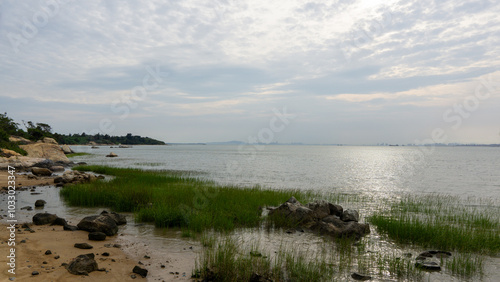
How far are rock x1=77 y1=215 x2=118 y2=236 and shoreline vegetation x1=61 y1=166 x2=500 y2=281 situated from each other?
196 centimetres

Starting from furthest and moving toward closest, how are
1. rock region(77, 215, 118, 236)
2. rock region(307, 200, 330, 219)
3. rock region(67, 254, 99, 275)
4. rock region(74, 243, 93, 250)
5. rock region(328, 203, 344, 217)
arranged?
rock region(328, 203, 344, 217) → rock region(307, 200, 330, 219) → rock region(77, 215, 118, 236) → rock region(74, 243, 93, 250) → rock region(67, 254, 99, 275)

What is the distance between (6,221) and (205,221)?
8382mm

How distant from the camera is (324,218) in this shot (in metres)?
13.6

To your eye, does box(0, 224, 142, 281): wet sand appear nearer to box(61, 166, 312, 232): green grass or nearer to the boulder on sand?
the boulder on sand

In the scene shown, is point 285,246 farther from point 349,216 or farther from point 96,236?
point 96,236

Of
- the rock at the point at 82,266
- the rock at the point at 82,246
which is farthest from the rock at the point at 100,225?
the rock at the point at 82,266

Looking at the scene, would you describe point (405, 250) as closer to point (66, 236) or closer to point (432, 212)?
point (432, 212)

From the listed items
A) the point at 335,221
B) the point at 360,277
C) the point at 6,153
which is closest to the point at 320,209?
the point at 335,221

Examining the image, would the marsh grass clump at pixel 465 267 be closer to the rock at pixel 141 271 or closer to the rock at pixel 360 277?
the rock at pixel 360 277

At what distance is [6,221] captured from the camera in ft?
41.0

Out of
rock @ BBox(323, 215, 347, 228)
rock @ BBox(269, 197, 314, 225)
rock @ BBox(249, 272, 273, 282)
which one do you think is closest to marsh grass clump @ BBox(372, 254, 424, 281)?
rock @ BBox(323, 215, 347, 228)

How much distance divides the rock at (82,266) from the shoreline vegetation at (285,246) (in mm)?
2608

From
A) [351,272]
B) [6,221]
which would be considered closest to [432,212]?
[351,272]

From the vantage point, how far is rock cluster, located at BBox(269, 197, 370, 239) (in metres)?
12.3
